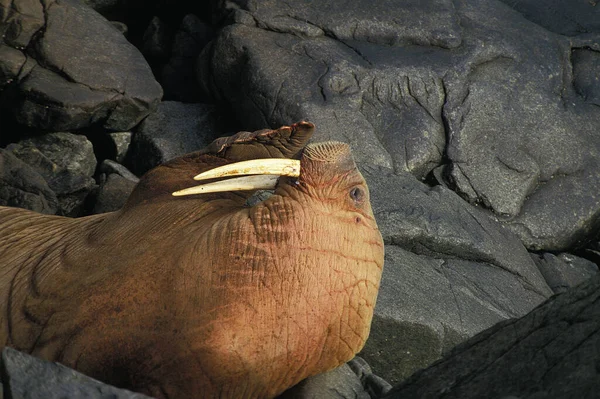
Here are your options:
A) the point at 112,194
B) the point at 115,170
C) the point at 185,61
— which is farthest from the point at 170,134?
the point at 112,194

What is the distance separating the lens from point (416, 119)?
729cm

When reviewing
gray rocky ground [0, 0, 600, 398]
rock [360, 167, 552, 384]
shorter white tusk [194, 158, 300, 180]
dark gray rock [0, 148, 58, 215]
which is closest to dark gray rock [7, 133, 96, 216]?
gray rocky ground [0, 0, 600, 398]

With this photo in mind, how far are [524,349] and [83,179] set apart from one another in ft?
14.9

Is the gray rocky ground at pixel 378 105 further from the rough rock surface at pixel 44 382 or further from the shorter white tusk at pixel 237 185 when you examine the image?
the rough rock surface at pixel 44 382

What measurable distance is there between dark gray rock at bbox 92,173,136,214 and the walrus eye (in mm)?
3015

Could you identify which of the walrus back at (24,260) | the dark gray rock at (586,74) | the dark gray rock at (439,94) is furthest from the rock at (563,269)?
the walrus back at (24,260)

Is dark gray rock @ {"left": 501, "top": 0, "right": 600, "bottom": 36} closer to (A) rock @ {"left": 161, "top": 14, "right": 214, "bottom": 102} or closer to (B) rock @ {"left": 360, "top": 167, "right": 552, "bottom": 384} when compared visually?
(B) rock @ {"left": 360, "top": 167, "right": 552, "bottom": 384}

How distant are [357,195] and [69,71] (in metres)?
4.49

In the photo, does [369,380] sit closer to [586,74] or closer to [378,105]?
[378,105]

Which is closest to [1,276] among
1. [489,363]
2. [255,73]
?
[489,363]

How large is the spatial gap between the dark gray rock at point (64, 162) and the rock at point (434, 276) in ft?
7.22

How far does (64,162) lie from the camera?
694 centimetres

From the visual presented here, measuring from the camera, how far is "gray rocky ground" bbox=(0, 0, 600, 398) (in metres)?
6.75

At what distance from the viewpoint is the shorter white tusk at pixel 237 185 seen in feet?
11.3
